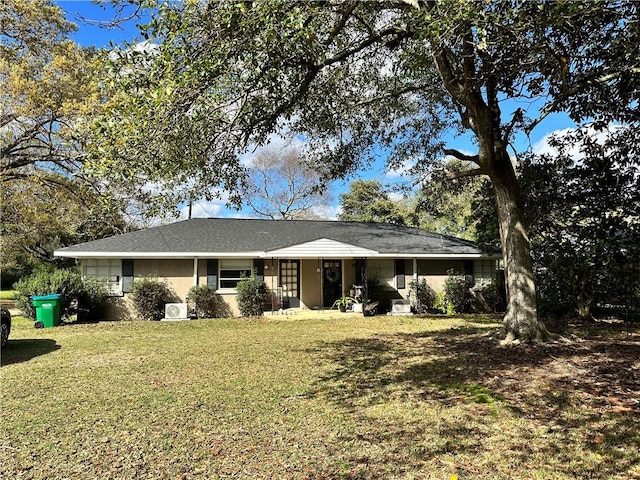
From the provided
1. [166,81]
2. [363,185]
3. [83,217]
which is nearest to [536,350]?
[166,81]

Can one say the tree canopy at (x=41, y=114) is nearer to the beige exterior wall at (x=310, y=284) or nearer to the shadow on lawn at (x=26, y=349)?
the shadow on lawn at (x=26, y=349)

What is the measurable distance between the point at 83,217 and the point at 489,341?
56.4ft

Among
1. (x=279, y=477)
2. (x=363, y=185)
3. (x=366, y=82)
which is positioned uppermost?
(x=363, y=185)

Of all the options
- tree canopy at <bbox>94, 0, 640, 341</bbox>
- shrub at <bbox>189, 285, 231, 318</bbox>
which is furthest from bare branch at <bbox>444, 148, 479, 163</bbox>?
shrub at <bbox>189, 285, 231, 318</bbox>

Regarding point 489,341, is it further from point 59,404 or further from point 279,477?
point 59,404

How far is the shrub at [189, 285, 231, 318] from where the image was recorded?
16.2 meters

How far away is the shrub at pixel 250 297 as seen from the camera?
16.4m

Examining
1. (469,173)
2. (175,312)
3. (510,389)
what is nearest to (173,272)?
(175,312)

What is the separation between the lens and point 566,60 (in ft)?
23.5

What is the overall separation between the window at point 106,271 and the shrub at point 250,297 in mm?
4360

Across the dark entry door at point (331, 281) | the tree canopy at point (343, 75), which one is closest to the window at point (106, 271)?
the dark entry door at point (331, 281)

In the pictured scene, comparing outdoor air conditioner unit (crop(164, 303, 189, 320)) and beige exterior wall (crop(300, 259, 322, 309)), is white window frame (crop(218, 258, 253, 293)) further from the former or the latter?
beige exterior wall (crop(300, 259, 322, 309))

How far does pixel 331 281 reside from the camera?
18.6m

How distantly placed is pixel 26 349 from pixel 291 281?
386 inches
